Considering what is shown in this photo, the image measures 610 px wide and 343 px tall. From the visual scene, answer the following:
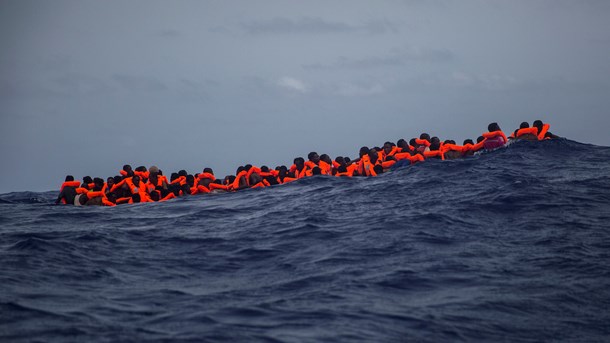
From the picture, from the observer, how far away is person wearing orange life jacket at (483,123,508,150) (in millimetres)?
24766

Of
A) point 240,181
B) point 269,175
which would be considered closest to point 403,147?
point 269,175

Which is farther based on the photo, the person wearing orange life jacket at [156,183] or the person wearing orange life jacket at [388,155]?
the person wearing orange life jacket at [156,183]


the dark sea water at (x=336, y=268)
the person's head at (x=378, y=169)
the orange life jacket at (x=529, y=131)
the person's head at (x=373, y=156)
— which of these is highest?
the orange life jacket at (x=529, y=131)

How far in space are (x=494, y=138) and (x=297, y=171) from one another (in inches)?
308

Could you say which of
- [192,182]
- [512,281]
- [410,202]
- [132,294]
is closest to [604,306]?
[512,281]

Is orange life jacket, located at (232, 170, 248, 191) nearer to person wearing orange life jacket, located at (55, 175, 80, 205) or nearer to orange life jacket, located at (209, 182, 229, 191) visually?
orange life jacket, located at (209, 182, 229, 191)

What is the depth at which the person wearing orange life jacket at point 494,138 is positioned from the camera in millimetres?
24766

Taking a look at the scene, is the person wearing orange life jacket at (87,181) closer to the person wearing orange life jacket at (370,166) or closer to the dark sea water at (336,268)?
the dark sea water at (336,268)

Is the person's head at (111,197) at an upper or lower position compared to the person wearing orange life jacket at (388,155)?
lower

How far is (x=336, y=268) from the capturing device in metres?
11.3

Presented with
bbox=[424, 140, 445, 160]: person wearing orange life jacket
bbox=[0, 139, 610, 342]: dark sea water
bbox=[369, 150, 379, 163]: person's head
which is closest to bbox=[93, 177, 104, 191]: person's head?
bbox=[0, 139, 610, 342]: dark sea water

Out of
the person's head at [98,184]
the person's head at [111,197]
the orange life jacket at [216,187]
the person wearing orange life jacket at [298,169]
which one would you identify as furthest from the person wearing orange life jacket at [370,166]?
the person's head at [98,184]

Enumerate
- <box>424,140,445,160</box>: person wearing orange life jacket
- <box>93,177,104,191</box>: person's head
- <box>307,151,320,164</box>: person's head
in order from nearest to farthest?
<box>424,140,445,160</box>: person wearing orange life jacket, <box>307,151,320,164</box>: person's head, <box>93,177,104,191</box>: person's head

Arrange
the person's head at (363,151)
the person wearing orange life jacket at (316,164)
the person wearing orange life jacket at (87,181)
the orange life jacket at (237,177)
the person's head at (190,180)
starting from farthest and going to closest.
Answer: the person wearing orange life jacket at (87,181) → the person's head at (190,180) → the person wearing orange life jacket at (316,164) → the orange life jacket at (237,177) → the person's head at (363,151)
